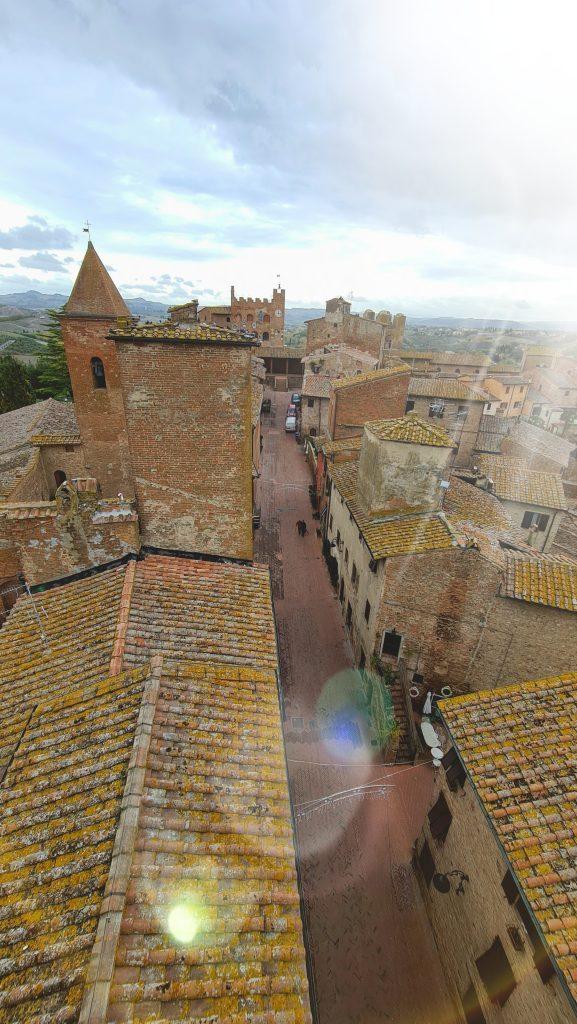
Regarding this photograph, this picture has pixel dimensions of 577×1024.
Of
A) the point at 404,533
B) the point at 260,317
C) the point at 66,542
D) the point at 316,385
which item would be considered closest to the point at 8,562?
the point at 66,542

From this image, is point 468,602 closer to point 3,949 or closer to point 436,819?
point 436,819

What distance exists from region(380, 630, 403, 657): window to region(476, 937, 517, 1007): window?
7.85 metres

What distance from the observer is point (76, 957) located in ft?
14.0

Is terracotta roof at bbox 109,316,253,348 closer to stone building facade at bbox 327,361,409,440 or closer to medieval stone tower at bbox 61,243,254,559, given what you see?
medieval stone tower at bbox 61,243,254,559

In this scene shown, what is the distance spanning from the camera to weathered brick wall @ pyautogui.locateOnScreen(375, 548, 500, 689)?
1305 cm

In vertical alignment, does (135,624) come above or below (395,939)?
above

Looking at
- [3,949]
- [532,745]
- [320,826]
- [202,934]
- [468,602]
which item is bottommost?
[320,826]

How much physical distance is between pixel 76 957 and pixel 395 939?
9087 mm

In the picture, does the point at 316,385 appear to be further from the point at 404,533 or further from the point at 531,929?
the point at 531,929

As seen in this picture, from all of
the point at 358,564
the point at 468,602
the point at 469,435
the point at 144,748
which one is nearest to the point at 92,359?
the point at 358,564

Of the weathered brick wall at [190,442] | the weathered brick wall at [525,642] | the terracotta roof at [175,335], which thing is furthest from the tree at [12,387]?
the weathered brick wall at [525,642]

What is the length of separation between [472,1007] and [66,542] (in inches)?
500

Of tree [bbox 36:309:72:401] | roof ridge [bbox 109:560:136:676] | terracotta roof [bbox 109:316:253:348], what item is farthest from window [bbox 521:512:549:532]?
tree [bbox 36:309:72:401]

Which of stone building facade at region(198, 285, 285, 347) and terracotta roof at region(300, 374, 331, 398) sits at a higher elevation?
stone building facade at region(198, 285, 285, 347)
